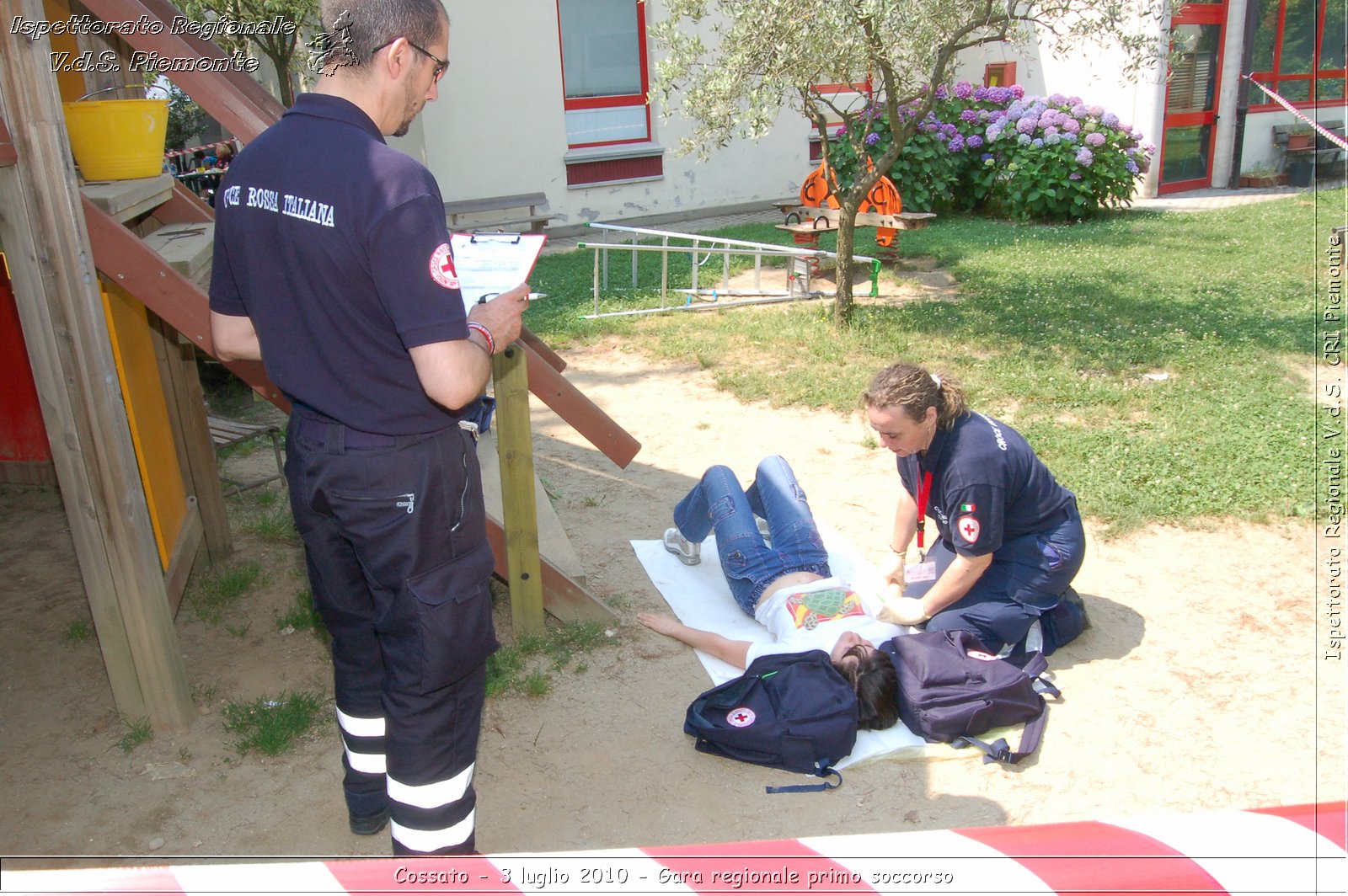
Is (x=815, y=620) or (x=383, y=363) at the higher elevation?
(x=383, y=363)

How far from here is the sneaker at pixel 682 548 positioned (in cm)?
466

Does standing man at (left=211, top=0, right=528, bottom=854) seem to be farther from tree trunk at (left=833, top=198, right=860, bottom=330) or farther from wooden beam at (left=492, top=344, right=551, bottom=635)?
tree trunk at (left=833, top=198, right=860, bottom=330)

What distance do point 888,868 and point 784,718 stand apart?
190cm

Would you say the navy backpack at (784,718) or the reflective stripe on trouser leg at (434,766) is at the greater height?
the reflective stripe on trouser leg at (434,766)

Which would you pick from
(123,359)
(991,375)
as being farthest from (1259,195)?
(123,359)

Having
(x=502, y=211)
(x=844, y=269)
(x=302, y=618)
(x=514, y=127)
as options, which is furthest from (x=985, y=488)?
(x=514, y=127)

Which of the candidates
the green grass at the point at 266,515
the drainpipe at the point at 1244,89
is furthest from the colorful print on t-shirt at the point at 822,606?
the drainpipe at the point at 1244,89

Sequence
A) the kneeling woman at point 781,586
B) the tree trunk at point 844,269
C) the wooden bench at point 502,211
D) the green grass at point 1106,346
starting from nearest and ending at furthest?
the kneeling woman at point 781,586 → the green grass at point 1106,346 → the tree trunk at point 844,269 → the wooden bench at point 502,211

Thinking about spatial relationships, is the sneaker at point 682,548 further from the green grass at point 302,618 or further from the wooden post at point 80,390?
the wooden post at point 80,390

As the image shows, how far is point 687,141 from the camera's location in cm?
805

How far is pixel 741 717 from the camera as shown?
324cm

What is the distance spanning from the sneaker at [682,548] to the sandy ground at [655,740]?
0.72ft

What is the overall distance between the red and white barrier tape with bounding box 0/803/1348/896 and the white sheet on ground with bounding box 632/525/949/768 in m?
2.33

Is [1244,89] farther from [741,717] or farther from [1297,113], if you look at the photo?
[741,717]
